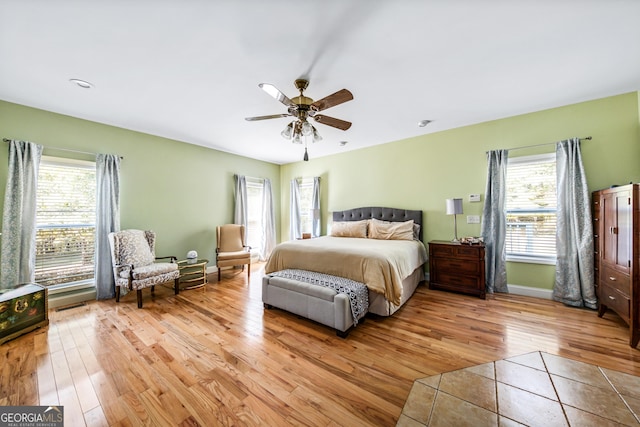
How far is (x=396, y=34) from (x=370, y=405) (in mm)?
2805

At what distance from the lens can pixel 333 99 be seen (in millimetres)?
2227

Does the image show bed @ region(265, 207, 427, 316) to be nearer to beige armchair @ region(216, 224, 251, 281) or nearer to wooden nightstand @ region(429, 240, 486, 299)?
wooden nightstand @ region(429, 240, 486, 299)

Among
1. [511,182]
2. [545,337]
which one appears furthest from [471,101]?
[545,337]

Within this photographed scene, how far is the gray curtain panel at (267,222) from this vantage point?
237 inches

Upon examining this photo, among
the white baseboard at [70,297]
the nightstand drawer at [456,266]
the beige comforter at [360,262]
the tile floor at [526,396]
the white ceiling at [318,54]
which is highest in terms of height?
the white ceiling at [318,54]

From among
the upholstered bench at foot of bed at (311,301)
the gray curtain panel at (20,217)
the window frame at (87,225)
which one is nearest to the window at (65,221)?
the window frame at (87,225)

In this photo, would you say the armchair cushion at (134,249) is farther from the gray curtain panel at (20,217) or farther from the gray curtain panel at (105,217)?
the gray curtain panel at (20,217)

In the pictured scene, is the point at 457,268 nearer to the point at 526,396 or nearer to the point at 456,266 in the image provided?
the point at 456,266

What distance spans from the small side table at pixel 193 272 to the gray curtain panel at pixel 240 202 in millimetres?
1326

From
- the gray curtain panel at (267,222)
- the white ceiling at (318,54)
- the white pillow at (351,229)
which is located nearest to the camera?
the white ceiling at (318,54)

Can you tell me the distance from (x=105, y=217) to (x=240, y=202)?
7.79ft

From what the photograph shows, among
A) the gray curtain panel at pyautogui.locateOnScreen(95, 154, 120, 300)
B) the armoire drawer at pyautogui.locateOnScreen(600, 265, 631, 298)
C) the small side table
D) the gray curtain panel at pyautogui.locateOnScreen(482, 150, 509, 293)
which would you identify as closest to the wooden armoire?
the armoire drawer at pyautogui.locateOnScreen(600, 265, 631, 298)

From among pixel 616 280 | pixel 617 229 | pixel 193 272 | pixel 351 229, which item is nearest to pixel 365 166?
pixel 351 229

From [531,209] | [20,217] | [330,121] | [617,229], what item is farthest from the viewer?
[531,209]
